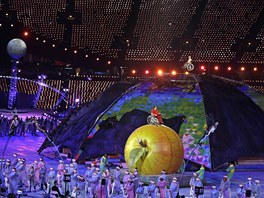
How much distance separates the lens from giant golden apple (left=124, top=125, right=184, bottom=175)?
66.9ft

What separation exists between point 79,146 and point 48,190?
670cm

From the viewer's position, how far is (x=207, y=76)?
30797 millimetres

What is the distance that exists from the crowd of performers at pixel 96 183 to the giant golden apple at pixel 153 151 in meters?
0.56

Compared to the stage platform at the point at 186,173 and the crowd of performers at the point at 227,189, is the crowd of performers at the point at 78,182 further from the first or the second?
the crowd of performers at the point at 227,189

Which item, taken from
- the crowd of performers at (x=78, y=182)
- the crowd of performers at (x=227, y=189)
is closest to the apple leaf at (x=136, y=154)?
the crowd of performers at (x=78, y=182)

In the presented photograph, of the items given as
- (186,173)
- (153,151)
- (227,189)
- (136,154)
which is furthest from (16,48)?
(227,189)

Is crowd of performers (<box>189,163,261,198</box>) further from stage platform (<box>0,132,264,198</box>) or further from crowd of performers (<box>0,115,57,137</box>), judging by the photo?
crowd of performers (<box>0,115,57,137</box>)

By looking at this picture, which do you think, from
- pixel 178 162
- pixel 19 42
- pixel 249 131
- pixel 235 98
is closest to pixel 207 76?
pixel 235 98

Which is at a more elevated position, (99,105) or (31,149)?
(99,105)

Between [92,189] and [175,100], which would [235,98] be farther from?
[92,189]

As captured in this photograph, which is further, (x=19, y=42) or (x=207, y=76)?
(x=19, y=42)

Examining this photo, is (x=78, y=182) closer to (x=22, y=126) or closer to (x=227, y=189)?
(x=227, y=189)

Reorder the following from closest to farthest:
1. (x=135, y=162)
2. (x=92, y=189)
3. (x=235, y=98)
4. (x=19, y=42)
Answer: (x=92, y=189) < (x=135, y=162) < (x=235, y=98) < (x=19, y=42)

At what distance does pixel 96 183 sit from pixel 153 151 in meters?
2.48
